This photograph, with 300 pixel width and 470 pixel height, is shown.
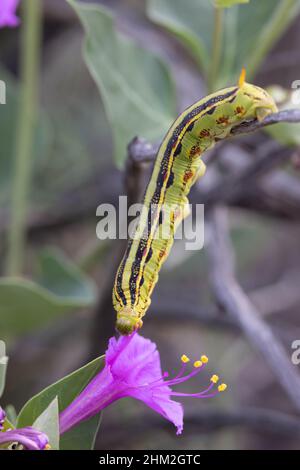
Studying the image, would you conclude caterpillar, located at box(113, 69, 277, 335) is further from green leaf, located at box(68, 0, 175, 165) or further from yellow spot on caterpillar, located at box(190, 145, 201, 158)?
green leaf, located at box(68, 0, 175, 165)

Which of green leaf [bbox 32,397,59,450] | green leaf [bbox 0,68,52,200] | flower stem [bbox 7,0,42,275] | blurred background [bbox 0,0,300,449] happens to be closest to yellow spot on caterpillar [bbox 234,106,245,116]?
blurred background [bbox 0,0,300,449]

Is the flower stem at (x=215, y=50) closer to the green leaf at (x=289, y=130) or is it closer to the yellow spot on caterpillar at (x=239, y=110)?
the green leaf at (x=289, y=130)

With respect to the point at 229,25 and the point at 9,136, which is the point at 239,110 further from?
the point at 9,136

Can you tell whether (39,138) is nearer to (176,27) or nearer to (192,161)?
(176,27)

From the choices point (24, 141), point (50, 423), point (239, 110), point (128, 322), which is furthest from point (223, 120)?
point (24, 141)

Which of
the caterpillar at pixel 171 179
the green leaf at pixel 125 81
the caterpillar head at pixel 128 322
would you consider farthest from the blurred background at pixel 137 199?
the caterpillar head at pixel 128 322

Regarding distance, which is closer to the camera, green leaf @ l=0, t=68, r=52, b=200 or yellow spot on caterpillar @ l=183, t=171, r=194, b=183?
yellow spot on caterpillar @ l=183, t=171, r=194, b=183
